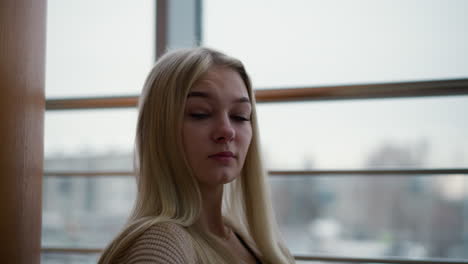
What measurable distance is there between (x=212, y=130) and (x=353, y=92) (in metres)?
0.60

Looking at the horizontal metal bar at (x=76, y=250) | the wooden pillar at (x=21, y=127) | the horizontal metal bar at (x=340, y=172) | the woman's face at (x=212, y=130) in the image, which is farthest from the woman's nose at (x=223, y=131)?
the horizontal metal bar at (x=76, y=250)

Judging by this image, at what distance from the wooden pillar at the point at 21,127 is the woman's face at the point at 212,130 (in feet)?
1.30

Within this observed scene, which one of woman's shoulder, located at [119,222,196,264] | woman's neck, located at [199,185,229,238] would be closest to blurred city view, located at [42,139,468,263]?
woman's neck, located at [199,185,229,238]

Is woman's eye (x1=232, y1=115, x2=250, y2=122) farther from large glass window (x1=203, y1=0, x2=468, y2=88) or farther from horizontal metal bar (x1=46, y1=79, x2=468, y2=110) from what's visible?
large glass window (x1=203, y1=0, x2=468, y2=88)

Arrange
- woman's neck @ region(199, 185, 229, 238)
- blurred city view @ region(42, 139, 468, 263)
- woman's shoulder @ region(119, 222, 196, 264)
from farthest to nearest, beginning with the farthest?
1. blurred city view @ region(42, 139, 468, 263)
2. woman's neck @ region(199, 185, 229, 238)
3. woman's shoulder @ region(119, 222, 196, 264)

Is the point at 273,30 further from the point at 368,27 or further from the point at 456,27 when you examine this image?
the point at 456,27

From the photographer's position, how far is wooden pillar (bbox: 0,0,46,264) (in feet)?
3.42

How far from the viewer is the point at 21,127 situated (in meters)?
1.09

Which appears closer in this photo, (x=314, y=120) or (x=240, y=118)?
(x=240, y=118)

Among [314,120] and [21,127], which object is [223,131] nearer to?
[21,127]

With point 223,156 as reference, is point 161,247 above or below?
below

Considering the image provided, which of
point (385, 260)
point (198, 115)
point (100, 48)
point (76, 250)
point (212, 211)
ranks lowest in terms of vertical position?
point (76, 250)

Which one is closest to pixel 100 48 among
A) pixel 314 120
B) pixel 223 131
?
pixel 314 120

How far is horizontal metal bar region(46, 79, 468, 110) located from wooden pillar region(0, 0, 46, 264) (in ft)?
1.57
